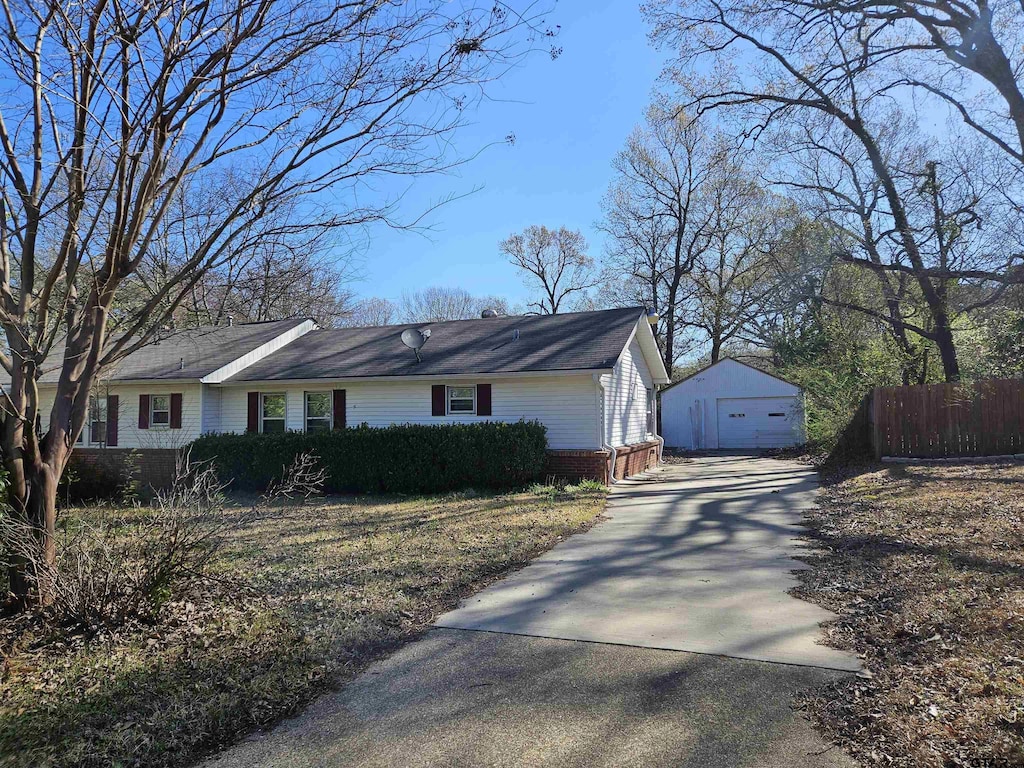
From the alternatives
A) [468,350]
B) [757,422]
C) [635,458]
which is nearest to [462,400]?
[468,350]

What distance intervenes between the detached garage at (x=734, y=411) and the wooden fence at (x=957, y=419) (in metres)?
10.5

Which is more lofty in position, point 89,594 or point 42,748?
point 89,594

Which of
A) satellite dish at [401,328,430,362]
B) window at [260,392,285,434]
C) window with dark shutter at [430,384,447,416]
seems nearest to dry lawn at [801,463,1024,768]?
window with dark shutter at [430,384,447,416]

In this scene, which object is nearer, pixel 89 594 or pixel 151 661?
pixel 151 661

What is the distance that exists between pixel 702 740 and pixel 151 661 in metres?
3.53

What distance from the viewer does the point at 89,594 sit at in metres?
4.86

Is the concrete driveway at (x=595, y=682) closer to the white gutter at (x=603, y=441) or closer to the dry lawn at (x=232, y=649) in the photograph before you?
the dry lawn at (x=232, y=649)

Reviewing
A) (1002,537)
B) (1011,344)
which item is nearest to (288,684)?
(1002,537)

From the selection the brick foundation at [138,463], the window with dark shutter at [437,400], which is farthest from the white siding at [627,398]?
the brick foundation at [138,463]

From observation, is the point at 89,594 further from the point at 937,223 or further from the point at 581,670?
the point at 937,223

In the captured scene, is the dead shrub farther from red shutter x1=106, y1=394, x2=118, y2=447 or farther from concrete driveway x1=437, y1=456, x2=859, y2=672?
red shutter x1=106, y1=394, x2=118, y2=447

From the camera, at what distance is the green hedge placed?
1369 centimetres

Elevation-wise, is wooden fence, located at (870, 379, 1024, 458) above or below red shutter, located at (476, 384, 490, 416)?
below

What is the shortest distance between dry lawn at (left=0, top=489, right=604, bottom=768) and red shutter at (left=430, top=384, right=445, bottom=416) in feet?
22.9
